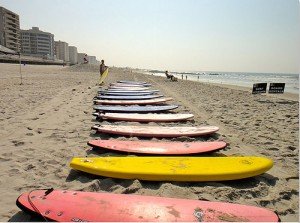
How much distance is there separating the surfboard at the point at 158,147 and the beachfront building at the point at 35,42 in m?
121

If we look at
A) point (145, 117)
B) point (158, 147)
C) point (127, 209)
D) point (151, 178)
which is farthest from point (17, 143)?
point (145, 117)

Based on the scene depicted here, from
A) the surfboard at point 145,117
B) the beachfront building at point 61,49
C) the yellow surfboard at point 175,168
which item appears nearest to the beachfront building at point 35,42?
the beachfront building at point 61,49

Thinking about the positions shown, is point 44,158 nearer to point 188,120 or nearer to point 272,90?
point 188,120

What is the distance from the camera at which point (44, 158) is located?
12.3 ft

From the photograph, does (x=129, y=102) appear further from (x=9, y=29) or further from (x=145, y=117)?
(x=9, y=29)

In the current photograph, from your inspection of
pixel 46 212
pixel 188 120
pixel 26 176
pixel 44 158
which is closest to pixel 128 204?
pixel 46 212

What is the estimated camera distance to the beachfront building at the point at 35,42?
4584 inches

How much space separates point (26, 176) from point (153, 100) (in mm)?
6398

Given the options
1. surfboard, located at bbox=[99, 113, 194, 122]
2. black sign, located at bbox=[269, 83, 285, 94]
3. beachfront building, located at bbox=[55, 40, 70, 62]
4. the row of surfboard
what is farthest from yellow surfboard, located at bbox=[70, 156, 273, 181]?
beachfront building, located at bbox=[55, 40, 70, 62]

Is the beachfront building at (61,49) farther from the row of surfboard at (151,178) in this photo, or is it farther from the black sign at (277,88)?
the row of surfboard at (151,178)

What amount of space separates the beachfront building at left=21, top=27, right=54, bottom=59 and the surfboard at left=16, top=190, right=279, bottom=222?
123038mm

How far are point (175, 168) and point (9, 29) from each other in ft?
344

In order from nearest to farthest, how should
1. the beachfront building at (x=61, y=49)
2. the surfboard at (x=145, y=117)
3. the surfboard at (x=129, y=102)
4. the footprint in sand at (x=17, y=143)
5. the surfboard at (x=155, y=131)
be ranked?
the footprint in sand at (x=17, y=143), the surfboard at (x=155, y=131), the surfboard at (x=145, y=117), the surfboard at (x=129, y=102), the beachfront building at (x=61, y=49)

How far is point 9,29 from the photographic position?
299 feet
